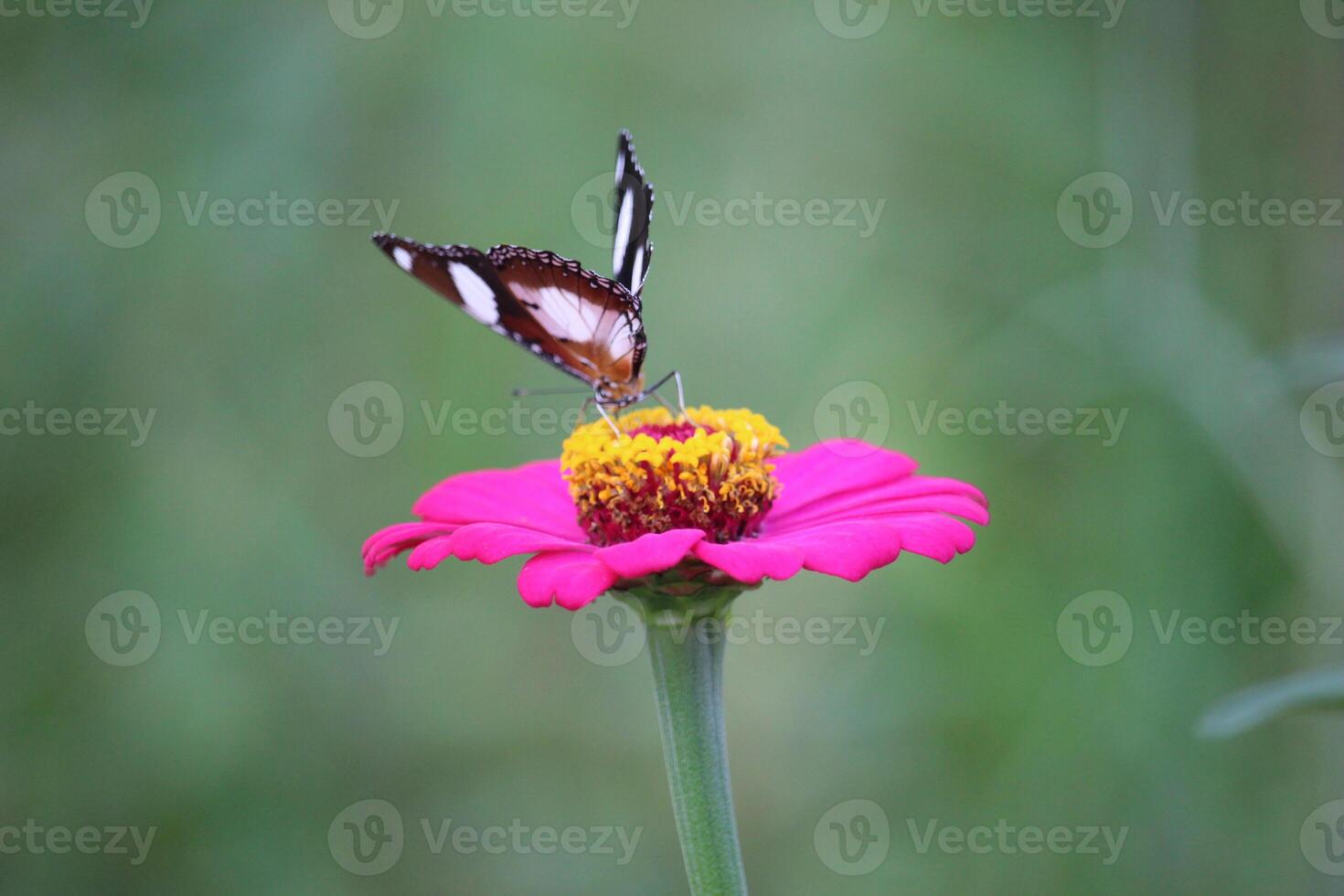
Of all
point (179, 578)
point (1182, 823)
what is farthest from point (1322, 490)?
point (179, 578)

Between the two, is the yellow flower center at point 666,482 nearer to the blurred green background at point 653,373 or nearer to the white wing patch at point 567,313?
the white wing patch at point 567,313

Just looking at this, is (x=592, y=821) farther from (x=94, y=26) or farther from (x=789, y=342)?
(x=94, y=26)

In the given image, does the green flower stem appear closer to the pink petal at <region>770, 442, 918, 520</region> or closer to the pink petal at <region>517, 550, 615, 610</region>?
the pink petal at <region>517, 550, 615, 610</region>

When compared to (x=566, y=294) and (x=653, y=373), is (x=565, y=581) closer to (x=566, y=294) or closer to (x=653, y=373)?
(x=566, y=294)

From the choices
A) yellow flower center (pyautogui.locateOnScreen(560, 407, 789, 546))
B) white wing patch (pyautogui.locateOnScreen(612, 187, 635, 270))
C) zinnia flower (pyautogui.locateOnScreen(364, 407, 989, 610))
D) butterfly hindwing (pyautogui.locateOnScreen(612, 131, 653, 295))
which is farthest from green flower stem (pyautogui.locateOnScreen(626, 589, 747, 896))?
white wing patch (pyautogui.locateOnScreen(612, 187, 635, 270))

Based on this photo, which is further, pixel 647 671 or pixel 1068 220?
pixel 1068 220

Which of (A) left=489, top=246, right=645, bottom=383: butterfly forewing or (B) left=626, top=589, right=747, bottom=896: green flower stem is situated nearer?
(B) left=626, top=589, right=747, bottom=896: green flower stem

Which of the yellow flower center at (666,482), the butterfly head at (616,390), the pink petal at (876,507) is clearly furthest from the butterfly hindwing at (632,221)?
the pink petal at (876,507)

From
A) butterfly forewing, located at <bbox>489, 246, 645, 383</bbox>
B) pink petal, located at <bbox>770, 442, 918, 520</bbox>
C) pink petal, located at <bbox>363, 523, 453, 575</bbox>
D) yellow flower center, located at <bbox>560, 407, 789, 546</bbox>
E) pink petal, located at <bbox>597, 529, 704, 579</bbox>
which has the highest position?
butterfly forewing, located at <bbox>489, 246, 645, 383</bbox>
